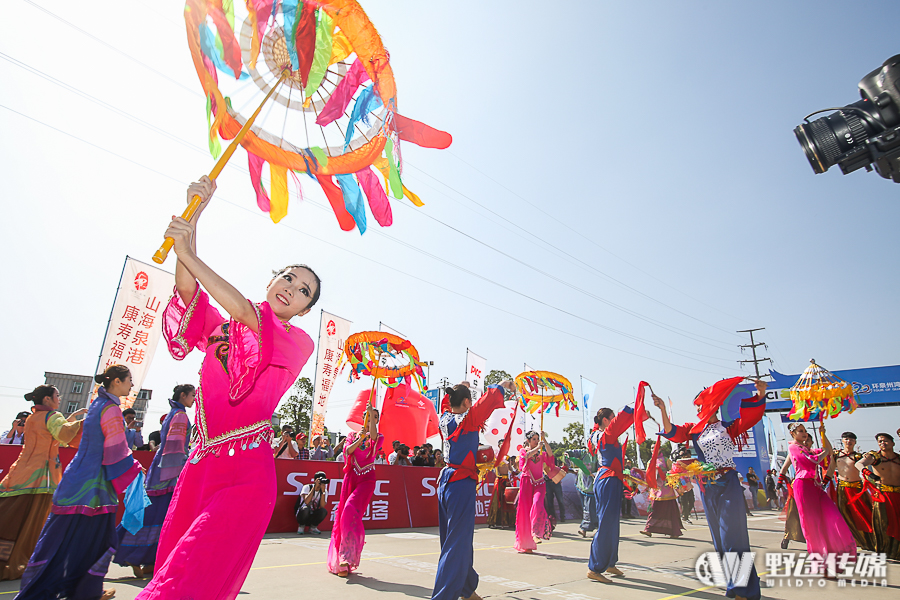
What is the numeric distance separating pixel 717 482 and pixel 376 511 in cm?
659

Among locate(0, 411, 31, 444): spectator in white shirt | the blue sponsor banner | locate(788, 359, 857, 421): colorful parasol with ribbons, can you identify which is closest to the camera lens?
locate(0, 411, 31, 444): spectator in white shirt

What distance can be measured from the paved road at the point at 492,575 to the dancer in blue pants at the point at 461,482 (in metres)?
0.98

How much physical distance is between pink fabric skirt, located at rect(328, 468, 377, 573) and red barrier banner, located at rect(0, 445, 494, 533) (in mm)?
2237

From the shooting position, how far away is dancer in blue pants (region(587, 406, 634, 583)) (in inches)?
214

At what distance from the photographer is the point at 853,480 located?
8.30 metres

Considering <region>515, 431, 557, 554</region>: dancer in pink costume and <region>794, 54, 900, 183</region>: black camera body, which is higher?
<region>794, 54, 900, 183</region>: black camera body

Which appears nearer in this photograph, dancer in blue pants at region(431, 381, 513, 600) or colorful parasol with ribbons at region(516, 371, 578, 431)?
dancer in blue pants at region(431, 381, 513, 600)

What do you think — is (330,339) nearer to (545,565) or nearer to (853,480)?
(545,565)

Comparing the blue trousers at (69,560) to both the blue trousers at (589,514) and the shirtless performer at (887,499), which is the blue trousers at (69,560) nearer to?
the blue trousers at (589,514)

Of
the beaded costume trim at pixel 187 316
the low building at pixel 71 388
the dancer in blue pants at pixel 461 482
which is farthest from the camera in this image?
the low building at pixel 71 388

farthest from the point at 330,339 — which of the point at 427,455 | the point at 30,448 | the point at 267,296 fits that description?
the point at 267,296

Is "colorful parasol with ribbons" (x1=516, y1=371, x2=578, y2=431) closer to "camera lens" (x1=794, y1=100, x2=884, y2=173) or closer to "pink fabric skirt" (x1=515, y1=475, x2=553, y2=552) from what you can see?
"pink fabric skirt" (x1=515, y1=475, x2=553, y2=552)

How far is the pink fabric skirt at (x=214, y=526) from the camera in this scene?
5.01ft

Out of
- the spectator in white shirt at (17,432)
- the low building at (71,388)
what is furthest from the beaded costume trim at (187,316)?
the low building at (71,388)
